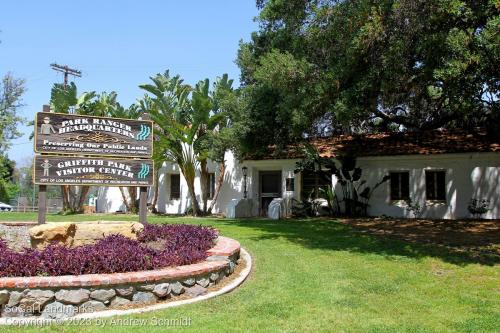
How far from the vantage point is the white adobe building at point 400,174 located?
17.6m

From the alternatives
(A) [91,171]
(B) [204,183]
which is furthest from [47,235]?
(B) [204,183]

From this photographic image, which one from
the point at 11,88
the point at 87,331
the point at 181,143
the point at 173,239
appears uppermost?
the point at 11,88

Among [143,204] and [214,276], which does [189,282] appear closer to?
[214,276]

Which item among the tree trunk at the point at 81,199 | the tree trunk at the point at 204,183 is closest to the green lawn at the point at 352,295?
the tree trunk at the point at 204,183

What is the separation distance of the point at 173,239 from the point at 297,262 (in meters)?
2.45

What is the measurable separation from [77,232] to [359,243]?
6.37m

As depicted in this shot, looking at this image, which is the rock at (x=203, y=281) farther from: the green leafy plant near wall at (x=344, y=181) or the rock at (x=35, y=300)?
the green leafy plant near wall at (x=344, y=181)

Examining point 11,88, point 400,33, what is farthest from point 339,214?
point 11,88

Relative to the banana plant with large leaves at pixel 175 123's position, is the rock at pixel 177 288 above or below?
below

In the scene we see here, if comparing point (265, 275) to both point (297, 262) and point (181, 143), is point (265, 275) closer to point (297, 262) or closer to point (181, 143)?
point (297, 262)

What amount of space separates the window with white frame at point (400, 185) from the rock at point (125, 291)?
15.0 m

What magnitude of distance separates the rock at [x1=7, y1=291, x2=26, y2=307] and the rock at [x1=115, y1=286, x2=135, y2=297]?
3.66 feet

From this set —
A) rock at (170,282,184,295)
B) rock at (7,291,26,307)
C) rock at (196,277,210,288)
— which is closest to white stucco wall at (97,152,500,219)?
rock at (196,277,210,288)

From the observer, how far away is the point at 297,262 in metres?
9.16
